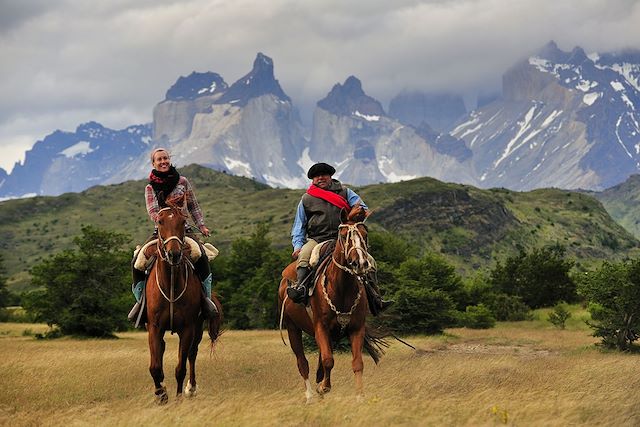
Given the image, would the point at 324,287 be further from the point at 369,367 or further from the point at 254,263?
the point at 254,263

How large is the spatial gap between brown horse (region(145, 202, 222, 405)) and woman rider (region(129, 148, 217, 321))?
1.26 ft

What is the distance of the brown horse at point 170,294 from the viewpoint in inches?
544

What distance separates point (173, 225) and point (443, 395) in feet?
18.3

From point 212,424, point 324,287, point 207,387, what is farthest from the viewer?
point 207,387

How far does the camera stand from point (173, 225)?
13.8m

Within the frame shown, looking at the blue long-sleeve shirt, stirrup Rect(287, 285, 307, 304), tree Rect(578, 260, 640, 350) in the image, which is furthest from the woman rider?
tree Rect(578, 260, 640, 350)

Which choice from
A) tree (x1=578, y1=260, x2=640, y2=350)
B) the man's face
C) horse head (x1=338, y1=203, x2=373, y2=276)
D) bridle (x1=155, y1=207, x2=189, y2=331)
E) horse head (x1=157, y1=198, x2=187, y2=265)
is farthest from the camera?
tree (x1=578, y1=260, x2=640, y2=350)

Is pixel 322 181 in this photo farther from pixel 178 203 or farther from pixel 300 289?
Result: pixel 178 203

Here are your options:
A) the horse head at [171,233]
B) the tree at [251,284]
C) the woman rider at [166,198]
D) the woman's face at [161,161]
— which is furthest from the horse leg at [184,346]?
the tree at [251,284]

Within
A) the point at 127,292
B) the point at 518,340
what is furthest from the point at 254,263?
the point at 518,340

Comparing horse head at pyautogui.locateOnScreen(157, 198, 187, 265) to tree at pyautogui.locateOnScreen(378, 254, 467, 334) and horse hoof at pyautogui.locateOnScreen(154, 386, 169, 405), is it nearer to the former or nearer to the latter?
horse hoof at pyautogui.locateOnScreen(154, 386, 169, 405)

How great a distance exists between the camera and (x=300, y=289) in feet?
45.1

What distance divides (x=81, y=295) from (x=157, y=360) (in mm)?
30990

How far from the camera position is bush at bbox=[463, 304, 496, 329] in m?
50.4
